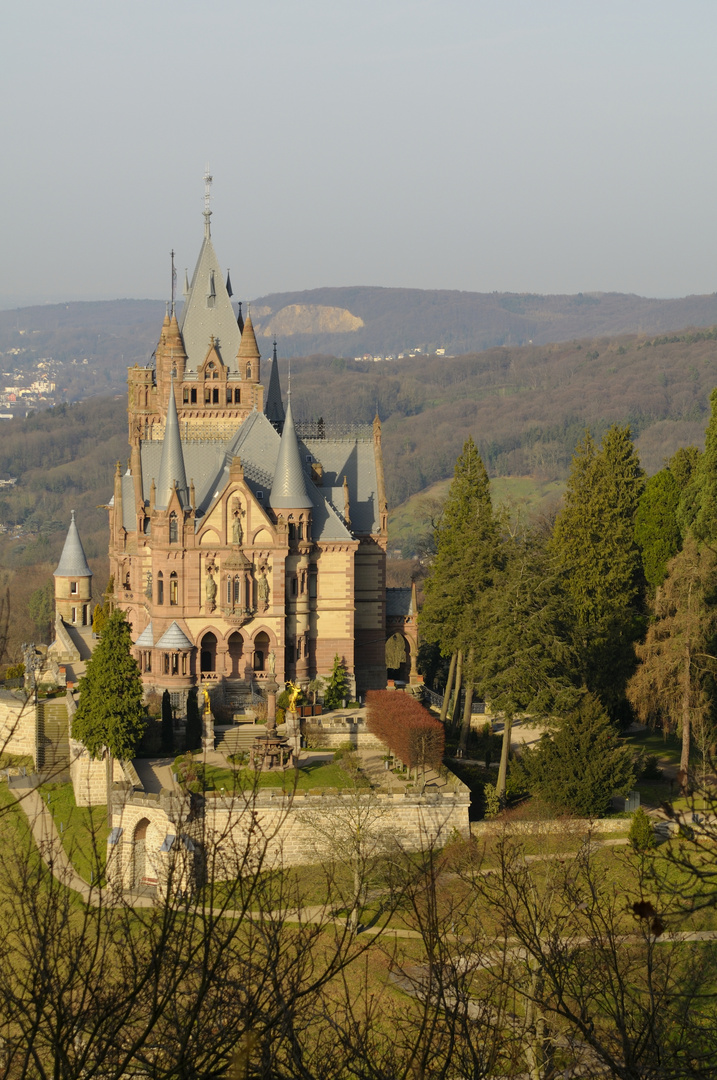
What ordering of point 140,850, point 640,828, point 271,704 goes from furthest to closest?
point 271,704, point 640,828, point 140,850

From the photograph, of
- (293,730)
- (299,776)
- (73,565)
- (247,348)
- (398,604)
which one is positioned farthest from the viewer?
(73,565)

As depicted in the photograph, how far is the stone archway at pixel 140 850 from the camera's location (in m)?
48.2

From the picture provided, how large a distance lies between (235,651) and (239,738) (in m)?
6.51

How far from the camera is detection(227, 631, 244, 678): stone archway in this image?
6444cm

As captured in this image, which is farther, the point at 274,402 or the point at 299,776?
the point at 274,402

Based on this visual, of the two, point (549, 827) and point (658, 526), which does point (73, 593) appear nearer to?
point (658, 526)

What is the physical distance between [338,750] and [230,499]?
40.9 feet

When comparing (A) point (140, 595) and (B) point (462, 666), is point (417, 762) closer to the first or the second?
(B) point (462, 666)

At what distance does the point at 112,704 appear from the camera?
53.4 metres

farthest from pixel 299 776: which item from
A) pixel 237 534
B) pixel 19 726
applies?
pixel 19 726

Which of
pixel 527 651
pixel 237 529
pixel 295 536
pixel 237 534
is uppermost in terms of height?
pixel 237 529

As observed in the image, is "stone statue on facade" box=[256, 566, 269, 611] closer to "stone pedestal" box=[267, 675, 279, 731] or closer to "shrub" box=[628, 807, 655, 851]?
"stone pedestal" box=[267, 675, 279, 731]

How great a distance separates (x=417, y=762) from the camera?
5316 centimetres

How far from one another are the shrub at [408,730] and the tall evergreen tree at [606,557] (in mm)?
8761
